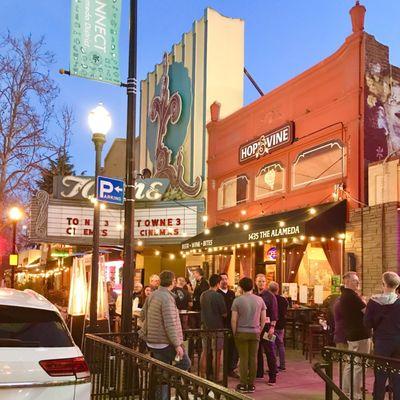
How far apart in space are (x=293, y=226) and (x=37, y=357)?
9820 mm

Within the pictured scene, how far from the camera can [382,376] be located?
662 cm

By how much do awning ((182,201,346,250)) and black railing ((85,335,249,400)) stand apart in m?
6.97

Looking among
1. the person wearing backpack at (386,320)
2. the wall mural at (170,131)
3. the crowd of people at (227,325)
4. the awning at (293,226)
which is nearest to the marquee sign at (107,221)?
the wall mural at (170,131)

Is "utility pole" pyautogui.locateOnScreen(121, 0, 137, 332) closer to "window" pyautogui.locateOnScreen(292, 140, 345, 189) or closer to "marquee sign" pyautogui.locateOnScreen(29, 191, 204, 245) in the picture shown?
"window" pyautogui.locateOnScreen(292, 140, 345, 189)

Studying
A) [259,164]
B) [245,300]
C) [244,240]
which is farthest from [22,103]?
[245,300]

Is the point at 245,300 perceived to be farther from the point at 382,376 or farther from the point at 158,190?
the point at 158,190

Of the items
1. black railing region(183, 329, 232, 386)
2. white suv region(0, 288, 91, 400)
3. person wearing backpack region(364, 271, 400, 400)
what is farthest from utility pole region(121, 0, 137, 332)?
person wearing backpack region(364, 271, 400, 400)

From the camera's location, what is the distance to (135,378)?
6.24 metres

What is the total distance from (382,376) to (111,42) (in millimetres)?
6615

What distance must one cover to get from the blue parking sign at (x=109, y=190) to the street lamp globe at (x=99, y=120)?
1.99m

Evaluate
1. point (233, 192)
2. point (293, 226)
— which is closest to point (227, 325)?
point (293, 226)

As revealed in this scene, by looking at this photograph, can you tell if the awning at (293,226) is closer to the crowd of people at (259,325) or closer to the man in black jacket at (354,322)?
the crowd of people at (259,325)

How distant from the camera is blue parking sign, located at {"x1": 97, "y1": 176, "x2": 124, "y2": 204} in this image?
952 centimetres

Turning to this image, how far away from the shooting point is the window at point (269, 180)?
679 inches
